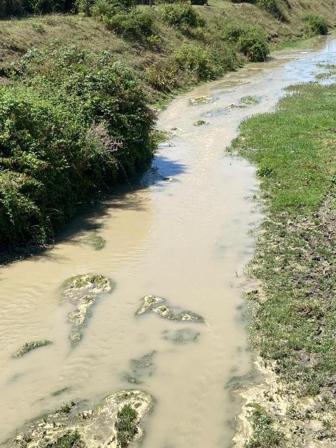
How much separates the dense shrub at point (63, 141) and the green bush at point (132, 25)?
787 inches

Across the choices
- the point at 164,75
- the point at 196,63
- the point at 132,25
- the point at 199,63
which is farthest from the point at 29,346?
the point at 132,25

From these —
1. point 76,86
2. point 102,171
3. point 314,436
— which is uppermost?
point 76,86

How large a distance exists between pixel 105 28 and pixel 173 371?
1338 inches

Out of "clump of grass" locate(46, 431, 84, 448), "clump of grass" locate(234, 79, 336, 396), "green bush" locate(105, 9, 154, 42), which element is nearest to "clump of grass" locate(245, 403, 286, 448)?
"clump of grass" locate(234, 79, 336, 396)

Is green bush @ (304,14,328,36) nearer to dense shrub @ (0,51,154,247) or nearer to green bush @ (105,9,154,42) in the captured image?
green bush @ (105,9,154,42)

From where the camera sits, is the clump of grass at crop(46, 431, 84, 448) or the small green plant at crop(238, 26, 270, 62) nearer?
the clump of grass at crop(46, 431, 84, 448)

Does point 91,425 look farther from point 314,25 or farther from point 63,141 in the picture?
point 314,25

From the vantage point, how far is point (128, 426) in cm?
874

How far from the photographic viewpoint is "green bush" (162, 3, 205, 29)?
1861 inches

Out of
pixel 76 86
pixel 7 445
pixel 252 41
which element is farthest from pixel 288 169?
pixel 252 41

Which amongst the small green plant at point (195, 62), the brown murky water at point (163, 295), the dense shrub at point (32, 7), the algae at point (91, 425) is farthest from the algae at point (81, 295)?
the small green plant at point (195, 62)

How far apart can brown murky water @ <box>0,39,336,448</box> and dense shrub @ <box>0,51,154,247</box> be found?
37.6 inches

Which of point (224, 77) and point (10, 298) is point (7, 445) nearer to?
point (10, 298)

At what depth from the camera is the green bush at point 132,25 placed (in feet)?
130
